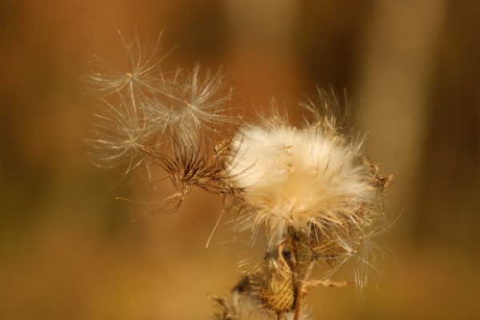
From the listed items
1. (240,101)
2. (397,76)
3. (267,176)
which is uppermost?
(397,76)

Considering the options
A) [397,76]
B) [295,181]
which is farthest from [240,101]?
[295,181]

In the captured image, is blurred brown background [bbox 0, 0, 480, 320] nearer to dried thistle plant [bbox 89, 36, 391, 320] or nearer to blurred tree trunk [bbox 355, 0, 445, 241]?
blurred tree trunk [bbox 355, 0, 445, 241]

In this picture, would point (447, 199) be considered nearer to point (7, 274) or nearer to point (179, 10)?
point (179, 10)

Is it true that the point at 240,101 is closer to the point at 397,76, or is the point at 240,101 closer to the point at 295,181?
the point at 397,76

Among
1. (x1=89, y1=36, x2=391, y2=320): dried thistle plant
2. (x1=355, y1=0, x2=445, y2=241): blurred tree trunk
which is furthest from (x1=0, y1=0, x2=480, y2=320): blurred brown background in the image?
(x1=89, y1=36, x2=391, y2=320): dried thistle plant

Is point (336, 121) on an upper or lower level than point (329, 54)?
lower

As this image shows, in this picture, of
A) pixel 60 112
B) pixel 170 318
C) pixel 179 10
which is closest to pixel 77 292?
pixel 170 318

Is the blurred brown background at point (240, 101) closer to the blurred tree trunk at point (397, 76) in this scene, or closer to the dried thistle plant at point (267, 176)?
the blurred tree trunk at point (397, 76)
